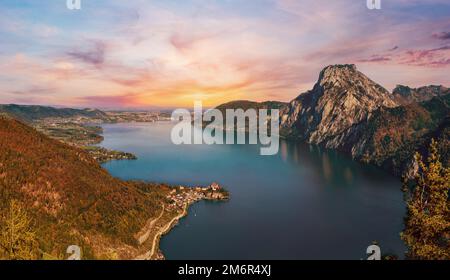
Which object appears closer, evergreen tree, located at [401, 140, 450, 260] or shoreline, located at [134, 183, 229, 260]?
evergreen tree, located at [401, 140, 450, 260]

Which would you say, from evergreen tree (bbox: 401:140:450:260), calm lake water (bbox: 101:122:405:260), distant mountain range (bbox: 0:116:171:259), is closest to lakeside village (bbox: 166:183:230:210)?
calm lake water (bbox: 101:122:405:260)

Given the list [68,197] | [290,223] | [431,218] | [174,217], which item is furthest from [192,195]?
[431,218]

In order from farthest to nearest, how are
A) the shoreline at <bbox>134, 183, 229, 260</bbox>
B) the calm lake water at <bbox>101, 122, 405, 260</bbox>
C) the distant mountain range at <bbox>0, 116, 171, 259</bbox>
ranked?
the calm lake water at <bbox>101, 122, 405, 260</bbox> → the shoreline at <bbox>134, 183, 229, 260</bbox> → the distant mountain range at <bbox>0, 116, 171, 259</bbox>

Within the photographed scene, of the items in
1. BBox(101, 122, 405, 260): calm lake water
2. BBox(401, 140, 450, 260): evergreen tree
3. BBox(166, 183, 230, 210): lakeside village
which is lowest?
BBox(101, 122, 405, 260): calm lake water

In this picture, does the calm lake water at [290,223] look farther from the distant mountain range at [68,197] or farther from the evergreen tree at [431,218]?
the evergreen tree at [431,218]

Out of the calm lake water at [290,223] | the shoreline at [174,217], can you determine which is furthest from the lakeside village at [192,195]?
the calm lake water at [290,223]

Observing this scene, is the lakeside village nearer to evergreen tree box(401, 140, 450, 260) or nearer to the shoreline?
the shoreline
